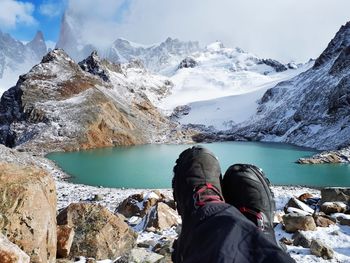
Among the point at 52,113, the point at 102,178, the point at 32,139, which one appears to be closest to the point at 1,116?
the point at 52,113

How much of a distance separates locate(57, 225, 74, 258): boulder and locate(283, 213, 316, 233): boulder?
17.3ft

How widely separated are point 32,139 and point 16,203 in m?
67.4

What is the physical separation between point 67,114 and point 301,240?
2910 inches

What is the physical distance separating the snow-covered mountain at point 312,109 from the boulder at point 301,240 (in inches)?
2615

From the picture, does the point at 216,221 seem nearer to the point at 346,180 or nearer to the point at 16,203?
the point at 16,203

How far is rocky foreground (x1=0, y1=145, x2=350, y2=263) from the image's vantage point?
5941mm

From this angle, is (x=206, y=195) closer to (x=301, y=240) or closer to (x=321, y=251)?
(x=321, y=251)

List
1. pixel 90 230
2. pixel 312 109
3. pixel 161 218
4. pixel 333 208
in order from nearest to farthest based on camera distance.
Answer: pixel 90 230 < pixel 333 208 < pixel 161 218 < pixel 312 109

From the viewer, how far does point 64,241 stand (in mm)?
7453

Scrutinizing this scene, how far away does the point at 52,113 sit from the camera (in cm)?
7762

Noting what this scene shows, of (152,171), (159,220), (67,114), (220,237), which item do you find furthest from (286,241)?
(67,114)

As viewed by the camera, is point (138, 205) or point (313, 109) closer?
point (138, 205)

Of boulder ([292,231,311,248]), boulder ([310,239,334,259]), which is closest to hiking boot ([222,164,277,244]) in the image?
boulder ([310,239,334,259])

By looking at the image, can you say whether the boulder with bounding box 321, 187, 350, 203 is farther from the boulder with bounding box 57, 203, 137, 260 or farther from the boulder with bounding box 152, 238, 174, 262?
the boulder with bounding box 57, 203, 137, 260
